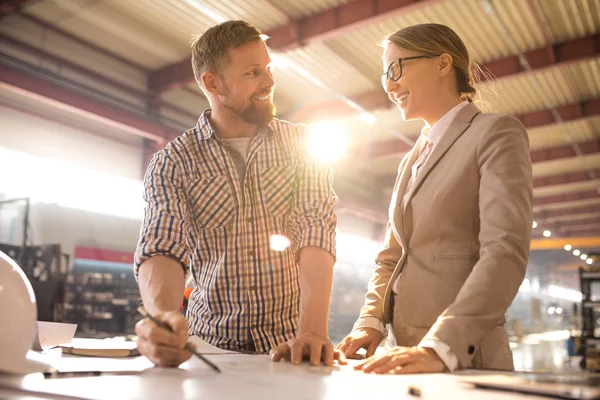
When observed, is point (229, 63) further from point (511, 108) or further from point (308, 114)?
point (511, 108)

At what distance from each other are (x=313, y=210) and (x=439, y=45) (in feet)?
1.99

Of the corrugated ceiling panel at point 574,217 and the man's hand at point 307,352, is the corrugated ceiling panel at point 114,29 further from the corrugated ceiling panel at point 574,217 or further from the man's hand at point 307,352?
the corrugated ceiling panel at point 574,217

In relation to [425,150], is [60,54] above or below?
above

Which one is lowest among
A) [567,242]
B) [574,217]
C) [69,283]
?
[69,283]

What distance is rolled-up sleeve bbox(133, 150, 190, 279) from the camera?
4.58 ft

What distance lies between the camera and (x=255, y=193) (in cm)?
162

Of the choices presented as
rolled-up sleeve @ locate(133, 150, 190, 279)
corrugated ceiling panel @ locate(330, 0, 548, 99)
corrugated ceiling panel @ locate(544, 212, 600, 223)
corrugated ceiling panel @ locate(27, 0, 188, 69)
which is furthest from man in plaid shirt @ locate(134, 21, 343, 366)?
corrugated ceiling panel @ locate(544, 212, 600, 223)

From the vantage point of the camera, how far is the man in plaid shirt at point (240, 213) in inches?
58.0

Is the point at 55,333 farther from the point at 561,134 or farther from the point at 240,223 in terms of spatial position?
the point at 561,134

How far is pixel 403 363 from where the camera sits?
1.02 m

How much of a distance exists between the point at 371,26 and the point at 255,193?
515 cm

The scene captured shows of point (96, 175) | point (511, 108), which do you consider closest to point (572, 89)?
point (511, 108)

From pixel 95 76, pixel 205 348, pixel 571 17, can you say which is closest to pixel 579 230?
pixel 571 17

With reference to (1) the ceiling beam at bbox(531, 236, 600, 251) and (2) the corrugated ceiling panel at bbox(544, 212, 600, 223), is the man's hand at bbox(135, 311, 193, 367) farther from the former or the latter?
(1) the ceiling beam at bbox(531, 236, 600, 251)
